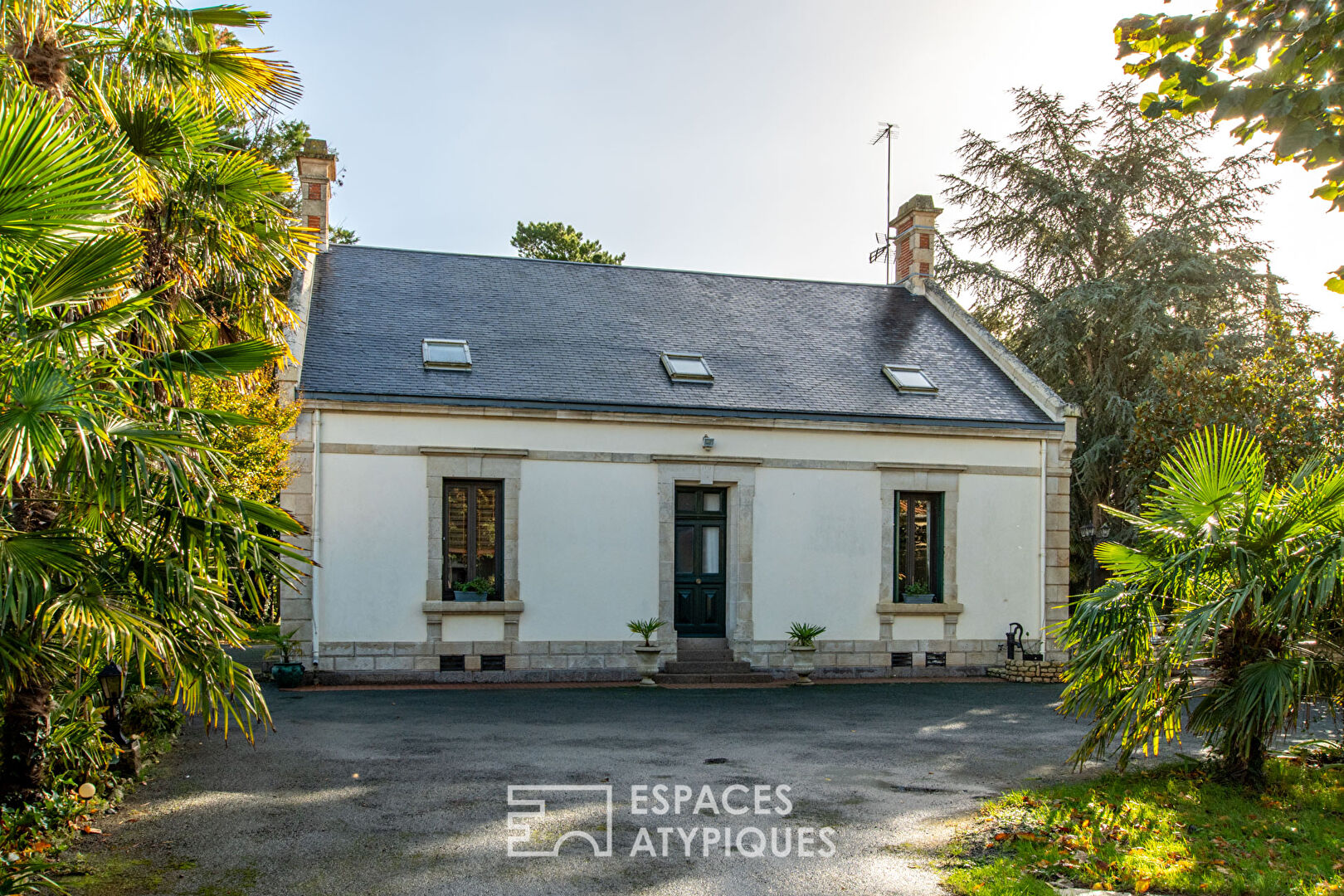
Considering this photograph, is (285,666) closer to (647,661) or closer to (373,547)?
(373,547)

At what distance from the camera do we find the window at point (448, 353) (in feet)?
49.4

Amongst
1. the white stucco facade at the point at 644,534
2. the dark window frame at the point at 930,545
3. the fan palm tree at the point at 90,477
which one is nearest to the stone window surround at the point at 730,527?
the white stucco facade at the point at 644,534

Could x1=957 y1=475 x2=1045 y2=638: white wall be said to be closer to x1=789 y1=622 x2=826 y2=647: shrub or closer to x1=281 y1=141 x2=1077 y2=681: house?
x1=281 y1=141 x2=1077 y2=681: house

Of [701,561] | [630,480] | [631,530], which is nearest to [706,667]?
[701,561]

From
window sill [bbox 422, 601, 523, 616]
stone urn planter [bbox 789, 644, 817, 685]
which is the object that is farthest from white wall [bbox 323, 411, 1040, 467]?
stone urn planter [bbox 789, 644, 817, 685]

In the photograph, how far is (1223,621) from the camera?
6.96 metres

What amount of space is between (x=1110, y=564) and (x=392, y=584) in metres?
9.56

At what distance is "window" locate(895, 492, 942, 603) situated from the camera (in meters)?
16.4

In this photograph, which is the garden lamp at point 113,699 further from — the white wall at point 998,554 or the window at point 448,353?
the white wall at point 998,554

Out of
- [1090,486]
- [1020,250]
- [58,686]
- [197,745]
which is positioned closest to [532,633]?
[197,745]

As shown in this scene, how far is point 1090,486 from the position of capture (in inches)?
906

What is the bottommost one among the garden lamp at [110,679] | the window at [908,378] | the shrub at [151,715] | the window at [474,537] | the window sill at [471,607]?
the shrub at [151,715]

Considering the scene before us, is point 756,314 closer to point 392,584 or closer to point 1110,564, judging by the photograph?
point 392,584

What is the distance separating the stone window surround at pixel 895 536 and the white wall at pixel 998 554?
0.13 m
